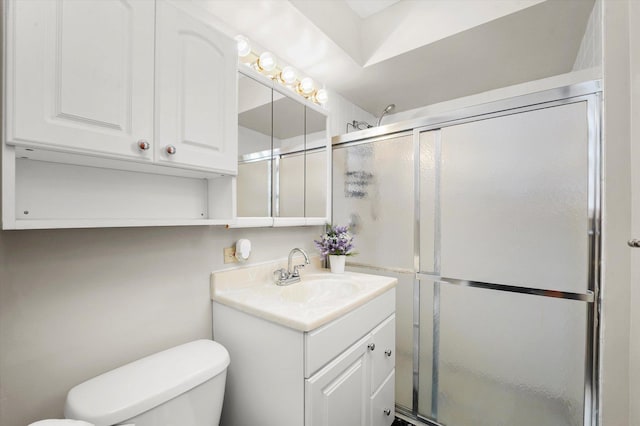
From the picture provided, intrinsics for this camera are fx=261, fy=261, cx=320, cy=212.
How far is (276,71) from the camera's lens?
5.16 ft

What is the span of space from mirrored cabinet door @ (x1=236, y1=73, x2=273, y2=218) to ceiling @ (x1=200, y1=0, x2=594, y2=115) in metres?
0.35

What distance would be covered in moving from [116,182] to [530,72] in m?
2.41


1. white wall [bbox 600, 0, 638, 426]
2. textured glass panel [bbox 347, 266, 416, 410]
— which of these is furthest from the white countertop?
white wall [bbox 600, 0, 638, 426]

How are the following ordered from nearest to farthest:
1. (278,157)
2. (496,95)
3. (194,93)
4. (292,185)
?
1. (194,93)
2. (278,157)
3. (292,185)
4. (496,95)

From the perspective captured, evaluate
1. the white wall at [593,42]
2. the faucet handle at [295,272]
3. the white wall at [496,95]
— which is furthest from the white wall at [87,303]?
the white wall at [593,42]

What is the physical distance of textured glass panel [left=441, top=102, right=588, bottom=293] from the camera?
1176 millimetres

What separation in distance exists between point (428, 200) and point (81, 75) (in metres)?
1.59

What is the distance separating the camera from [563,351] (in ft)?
3.99

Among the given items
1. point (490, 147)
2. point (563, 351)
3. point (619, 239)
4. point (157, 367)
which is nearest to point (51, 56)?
point (157, 367)

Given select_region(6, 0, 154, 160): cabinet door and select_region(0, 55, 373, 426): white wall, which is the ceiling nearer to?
select_region(6, 0, 154, 160): cabinet door

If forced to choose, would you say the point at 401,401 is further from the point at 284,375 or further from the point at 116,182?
the point at 116,182

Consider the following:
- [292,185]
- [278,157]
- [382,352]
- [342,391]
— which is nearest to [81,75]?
[278,157]

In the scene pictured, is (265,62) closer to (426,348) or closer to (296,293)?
(296,293)

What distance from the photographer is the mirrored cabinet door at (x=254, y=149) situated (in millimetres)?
1256
